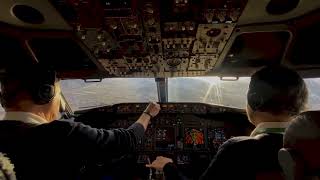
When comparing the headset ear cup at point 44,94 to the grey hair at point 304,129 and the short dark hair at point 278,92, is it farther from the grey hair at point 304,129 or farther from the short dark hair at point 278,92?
the grey hair at point 304,129

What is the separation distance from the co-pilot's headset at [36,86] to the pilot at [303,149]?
1339 mm

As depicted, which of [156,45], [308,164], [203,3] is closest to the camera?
[308,164]

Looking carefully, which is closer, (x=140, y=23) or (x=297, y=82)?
(x=297, y=82)

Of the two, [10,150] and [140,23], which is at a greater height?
[140,23]

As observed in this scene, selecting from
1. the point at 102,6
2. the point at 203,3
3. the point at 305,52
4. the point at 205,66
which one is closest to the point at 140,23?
the point at 102,6

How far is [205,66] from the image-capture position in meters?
3.74

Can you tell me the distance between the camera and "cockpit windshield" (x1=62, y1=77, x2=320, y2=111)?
4.16 metres

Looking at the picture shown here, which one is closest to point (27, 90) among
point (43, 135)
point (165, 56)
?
point (43, 135)

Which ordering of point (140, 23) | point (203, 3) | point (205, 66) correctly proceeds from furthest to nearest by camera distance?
1. point (205, 66)
2. point (140, 23)
3. point (203, 3)

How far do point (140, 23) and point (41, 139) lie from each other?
4.26ft

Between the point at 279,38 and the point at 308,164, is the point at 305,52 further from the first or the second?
the point at 308,164

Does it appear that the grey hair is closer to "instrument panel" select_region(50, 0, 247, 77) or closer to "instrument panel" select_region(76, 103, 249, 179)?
"instrument panel" select_region(50, 0, 247, 77)

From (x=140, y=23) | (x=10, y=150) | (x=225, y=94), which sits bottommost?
(x=10, y=150)

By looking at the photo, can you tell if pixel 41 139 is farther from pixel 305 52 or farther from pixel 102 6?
pixel 305 52
